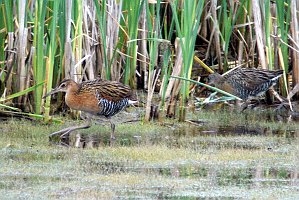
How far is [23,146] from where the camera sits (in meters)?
8.10

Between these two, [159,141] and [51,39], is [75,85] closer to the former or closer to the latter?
[51,39]

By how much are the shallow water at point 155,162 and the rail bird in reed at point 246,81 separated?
920 mm

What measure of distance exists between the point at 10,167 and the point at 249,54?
5.53 meters

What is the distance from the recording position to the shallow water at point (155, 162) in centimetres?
633

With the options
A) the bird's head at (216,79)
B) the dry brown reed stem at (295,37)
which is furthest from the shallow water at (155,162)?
the bird's head at (216,79)

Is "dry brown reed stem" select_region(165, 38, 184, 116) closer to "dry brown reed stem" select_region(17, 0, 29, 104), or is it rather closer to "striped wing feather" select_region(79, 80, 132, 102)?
"striped wing feather" select_region(79, 80, 132, 102)

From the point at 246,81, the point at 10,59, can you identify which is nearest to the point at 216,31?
the point at 246,81

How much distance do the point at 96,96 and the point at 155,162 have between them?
6.33 ft

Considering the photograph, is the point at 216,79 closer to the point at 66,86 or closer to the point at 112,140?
the point at 66,86

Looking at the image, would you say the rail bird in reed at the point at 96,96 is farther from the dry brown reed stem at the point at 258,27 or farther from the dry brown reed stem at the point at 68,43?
the dry brown reed stem at the point at 258,27

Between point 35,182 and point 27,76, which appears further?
point 27,76

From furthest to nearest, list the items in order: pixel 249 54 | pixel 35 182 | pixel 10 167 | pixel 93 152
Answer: pixel 249 54 → pixel 93 152 → pixel 10 167 → pixel 35 182

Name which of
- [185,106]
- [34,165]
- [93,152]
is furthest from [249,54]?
[34,165]

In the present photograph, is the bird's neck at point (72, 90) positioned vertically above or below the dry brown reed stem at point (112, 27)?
below
